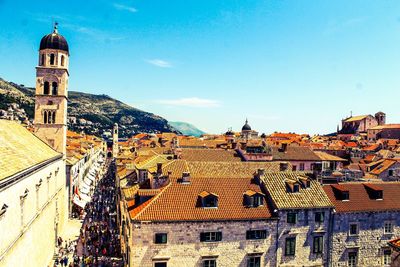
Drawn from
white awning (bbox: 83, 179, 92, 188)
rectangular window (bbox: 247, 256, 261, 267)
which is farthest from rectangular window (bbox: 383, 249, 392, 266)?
white awning (bbox: 83, 179, 92, 188)

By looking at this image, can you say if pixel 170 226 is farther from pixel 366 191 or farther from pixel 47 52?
pixel 47 52

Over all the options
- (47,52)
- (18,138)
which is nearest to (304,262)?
(18,138)

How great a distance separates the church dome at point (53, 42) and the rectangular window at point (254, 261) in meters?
34.1

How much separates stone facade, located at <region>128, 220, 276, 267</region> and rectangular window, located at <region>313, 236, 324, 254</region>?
13.4 ft

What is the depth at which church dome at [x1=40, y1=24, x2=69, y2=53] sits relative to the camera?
148 feet

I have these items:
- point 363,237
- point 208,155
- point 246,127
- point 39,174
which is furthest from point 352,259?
point 246,127

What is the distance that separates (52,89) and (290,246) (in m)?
34.3

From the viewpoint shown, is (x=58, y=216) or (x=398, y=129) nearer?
(x=58, y=216)

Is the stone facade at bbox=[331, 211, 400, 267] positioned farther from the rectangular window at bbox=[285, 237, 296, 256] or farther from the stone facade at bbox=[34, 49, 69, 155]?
the stone facade at bbox=[34, 49, 69, 155]

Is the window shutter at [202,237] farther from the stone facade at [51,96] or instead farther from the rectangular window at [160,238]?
the stone facade at [51,96]

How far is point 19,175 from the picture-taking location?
2427cm

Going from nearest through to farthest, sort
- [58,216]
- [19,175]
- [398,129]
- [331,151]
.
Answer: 1. [19,175]
2. [58,216]
3. [331,151]
4. [398,129]

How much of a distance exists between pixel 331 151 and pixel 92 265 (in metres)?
79.4

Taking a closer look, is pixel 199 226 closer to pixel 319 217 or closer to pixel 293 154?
pixel 319 217
